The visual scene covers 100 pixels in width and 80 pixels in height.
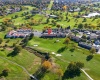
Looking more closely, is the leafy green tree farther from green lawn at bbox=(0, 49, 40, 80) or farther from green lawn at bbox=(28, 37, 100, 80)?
green lawn at bbox=(28, 37, 100, 80)

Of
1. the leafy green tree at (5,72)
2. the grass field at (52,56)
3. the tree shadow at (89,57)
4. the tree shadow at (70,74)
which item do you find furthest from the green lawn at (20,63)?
the tree shadow at (89,57)

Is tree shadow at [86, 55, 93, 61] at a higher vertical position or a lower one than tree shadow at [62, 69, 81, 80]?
higher

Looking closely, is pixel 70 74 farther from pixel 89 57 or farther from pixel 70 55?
pixel 89 57

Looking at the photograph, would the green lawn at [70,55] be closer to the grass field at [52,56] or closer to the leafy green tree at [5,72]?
the grass field at [52,56]

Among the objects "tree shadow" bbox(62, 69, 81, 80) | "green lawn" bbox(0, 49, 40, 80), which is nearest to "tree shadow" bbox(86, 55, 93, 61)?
"tree shadow" bbox(62, 69, 81, 80)

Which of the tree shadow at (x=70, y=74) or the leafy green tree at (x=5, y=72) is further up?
the leafy green tree at (x=5, y=72)

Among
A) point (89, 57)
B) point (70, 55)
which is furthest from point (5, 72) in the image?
point (89, 57)

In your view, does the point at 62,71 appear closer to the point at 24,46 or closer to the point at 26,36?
the point at 24,46

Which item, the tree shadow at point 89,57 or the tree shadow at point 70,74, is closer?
the tree shadow at point 70,74

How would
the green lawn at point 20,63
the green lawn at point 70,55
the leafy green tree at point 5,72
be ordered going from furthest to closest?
the green lawn at point 70,55
the green lawn at point 20,63
the leafy green tree at point 5,72

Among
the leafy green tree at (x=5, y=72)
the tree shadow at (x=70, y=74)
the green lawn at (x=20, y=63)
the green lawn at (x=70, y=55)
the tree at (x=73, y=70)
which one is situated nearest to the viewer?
the tree shadow at (x=70, y=74)

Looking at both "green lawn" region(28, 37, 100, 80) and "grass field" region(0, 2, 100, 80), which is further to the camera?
"green lawn" region(28, 37, 100, 80)
